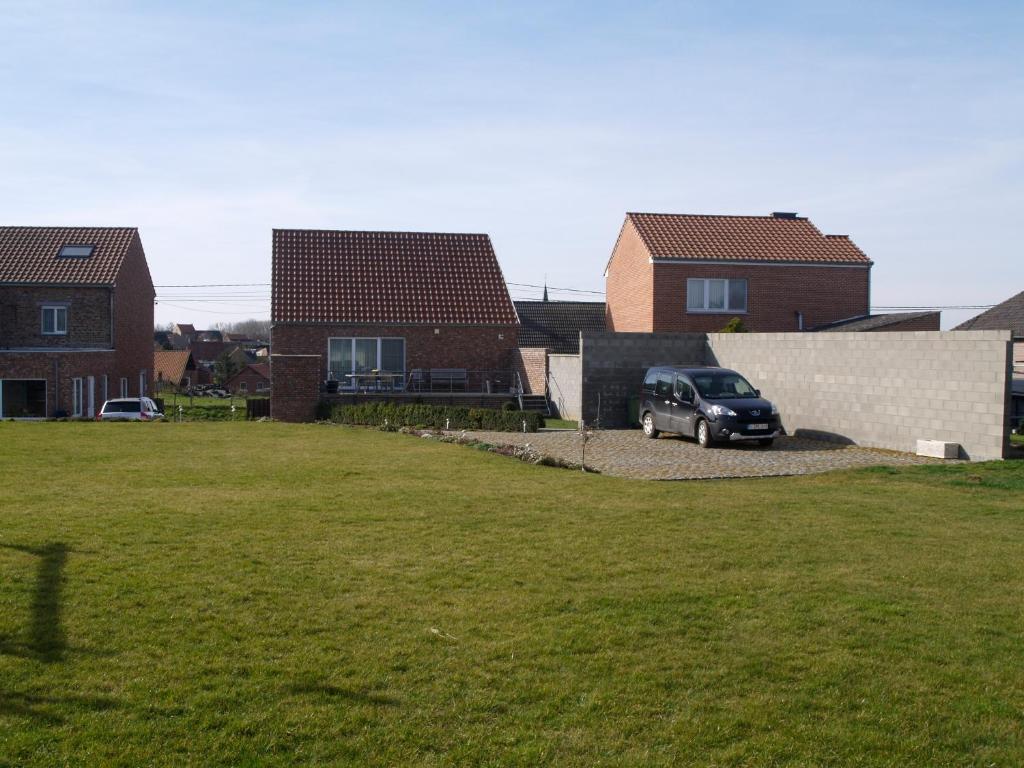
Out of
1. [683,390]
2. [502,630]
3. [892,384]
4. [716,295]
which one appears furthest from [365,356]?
[502,630]

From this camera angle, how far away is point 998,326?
35469mm

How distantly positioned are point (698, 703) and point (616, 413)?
19841mm

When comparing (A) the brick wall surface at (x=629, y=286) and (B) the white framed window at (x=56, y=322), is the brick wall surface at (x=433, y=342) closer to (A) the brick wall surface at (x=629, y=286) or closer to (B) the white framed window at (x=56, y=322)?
(A) the brick wall surface at (x=629, y=286)

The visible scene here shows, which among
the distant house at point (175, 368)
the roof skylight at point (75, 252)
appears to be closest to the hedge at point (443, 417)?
the roof skylight at point (75, 252)

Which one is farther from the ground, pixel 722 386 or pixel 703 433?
pixel 722 386

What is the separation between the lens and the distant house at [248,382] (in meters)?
85.2

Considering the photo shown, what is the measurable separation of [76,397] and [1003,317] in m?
35.3

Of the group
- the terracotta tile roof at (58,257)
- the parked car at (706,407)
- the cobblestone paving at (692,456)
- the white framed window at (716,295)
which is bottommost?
the cobblestone paving at (692,456)

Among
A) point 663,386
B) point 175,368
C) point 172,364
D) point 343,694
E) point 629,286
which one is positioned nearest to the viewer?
point 343,694

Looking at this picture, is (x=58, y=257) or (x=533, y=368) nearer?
(x=533, y=368)

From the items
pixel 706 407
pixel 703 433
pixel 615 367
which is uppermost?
pixel 615 367

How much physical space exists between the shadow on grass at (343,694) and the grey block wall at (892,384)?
45.1ft

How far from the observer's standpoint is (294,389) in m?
26.7

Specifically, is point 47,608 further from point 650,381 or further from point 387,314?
point 387,314
